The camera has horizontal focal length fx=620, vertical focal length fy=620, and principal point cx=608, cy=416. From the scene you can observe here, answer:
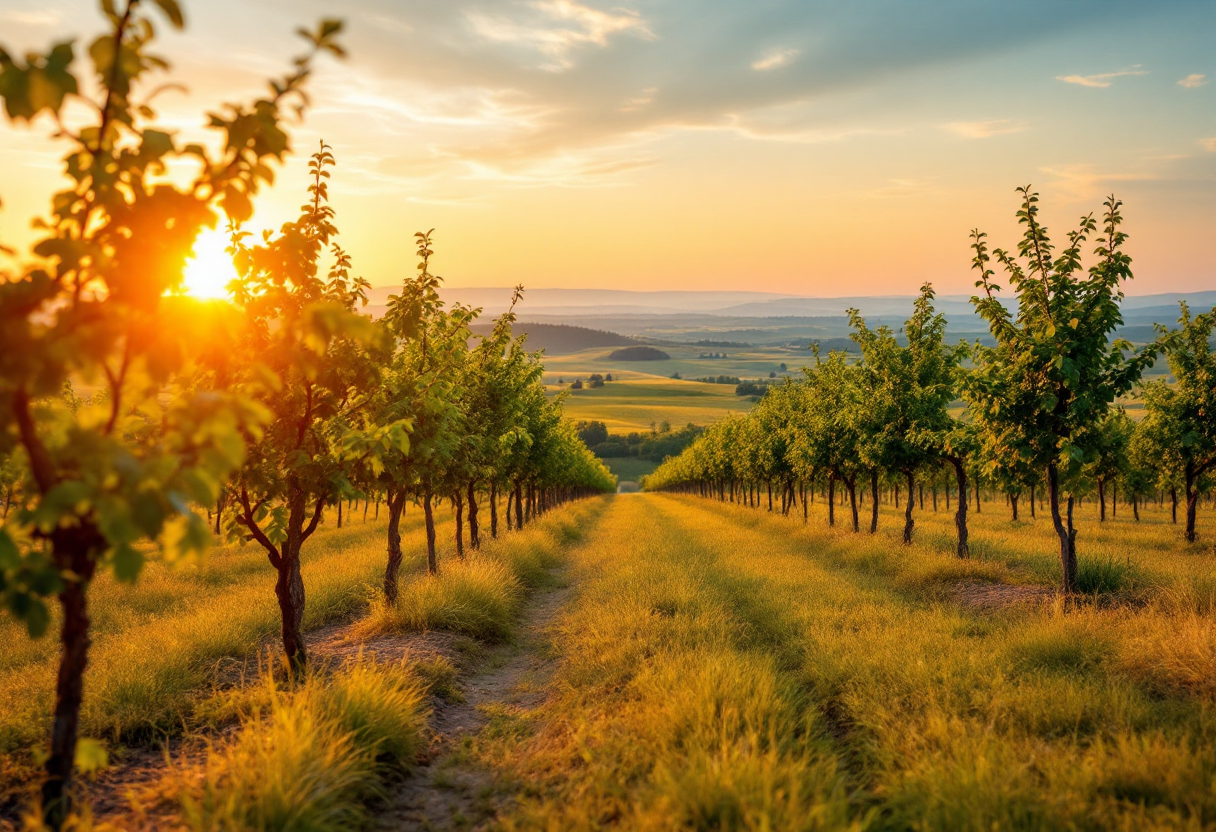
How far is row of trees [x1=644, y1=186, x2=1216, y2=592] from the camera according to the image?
10.8m

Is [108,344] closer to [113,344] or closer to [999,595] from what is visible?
[113,344]

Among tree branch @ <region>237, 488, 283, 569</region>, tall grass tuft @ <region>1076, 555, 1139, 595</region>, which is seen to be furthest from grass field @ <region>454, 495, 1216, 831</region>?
tree branch @ <region>237, 488, 283, 569</region>

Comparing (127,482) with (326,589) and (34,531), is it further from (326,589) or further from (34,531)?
(326,589)

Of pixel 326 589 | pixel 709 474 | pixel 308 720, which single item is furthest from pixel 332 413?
pixel 709 474

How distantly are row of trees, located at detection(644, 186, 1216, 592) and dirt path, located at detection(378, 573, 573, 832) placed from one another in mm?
9433

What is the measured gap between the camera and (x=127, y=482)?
2.73 meters

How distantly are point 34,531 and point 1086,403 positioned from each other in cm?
1343

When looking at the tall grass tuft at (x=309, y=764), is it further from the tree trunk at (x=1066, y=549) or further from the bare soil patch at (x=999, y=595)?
the tree trunk at (x=1066, y=549)

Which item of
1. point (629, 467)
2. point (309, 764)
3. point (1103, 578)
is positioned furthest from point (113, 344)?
point (629, 467)

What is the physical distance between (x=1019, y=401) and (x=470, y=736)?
1099cm

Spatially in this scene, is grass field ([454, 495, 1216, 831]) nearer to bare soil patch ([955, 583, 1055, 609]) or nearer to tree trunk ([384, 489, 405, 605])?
bare soil patch ([955, 583, 1055, 609])

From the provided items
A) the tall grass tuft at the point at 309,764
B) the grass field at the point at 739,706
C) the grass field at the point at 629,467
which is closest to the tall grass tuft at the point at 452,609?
the grass field at the point at 739,706

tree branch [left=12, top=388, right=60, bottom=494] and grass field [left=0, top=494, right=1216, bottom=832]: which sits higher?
tree branch [left=12, top=388, right=60, bottom=494]

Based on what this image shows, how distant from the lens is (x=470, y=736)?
22.9 feet
